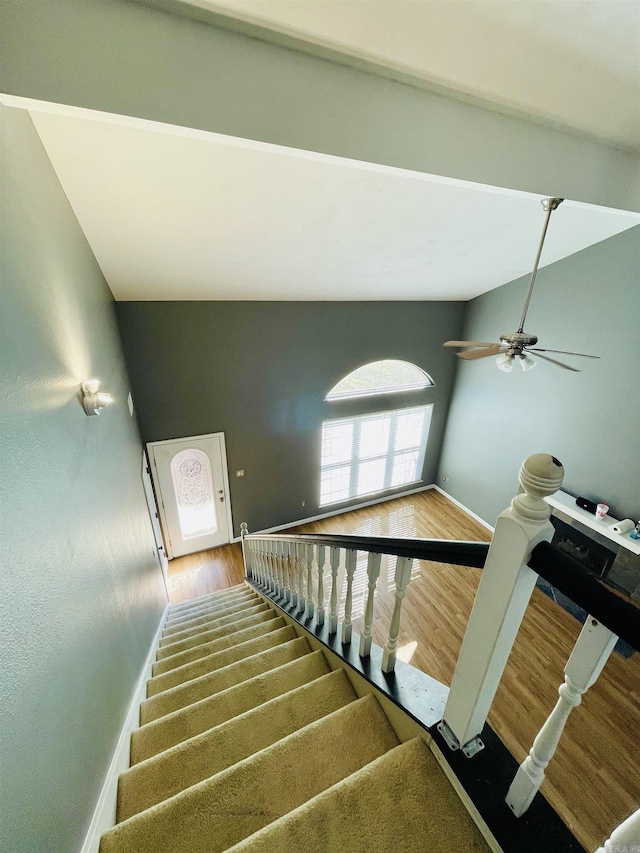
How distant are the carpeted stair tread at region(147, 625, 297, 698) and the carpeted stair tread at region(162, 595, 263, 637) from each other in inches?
36.7

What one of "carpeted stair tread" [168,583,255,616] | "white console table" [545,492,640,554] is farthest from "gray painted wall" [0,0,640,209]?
"carpeted stair tread" [168,583,255,616]

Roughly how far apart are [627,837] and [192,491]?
4600mm

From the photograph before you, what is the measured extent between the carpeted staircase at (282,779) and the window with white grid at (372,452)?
358 centimetres

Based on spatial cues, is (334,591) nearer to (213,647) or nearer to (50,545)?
(50,545)

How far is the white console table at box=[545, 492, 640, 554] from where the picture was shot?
10.7ft

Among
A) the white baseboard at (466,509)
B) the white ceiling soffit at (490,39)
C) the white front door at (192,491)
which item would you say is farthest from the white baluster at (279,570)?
the white baseboard at (466,509)

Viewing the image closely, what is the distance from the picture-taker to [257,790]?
1.02 m

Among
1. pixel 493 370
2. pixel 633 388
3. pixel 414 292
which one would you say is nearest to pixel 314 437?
pixel 414 292

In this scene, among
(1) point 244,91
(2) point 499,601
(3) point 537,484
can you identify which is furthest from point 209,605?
(1) point 244,91

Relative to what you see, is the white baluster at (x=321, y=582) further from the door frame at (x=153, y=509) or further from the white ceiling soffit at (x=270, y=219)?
the door frame at (x=153, y=509)

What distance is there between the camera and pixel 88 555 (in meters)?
1.43

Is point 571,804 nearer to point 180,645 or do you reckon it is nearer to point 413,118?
point 180,645

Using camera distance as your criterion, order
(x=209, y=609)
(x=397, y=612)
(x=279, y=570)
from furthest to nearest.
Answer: (x=209, y=609) → (x=279, y=570) → (x=397, y=612)

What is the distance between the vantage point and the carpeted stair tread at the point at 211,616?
3.06 meters
